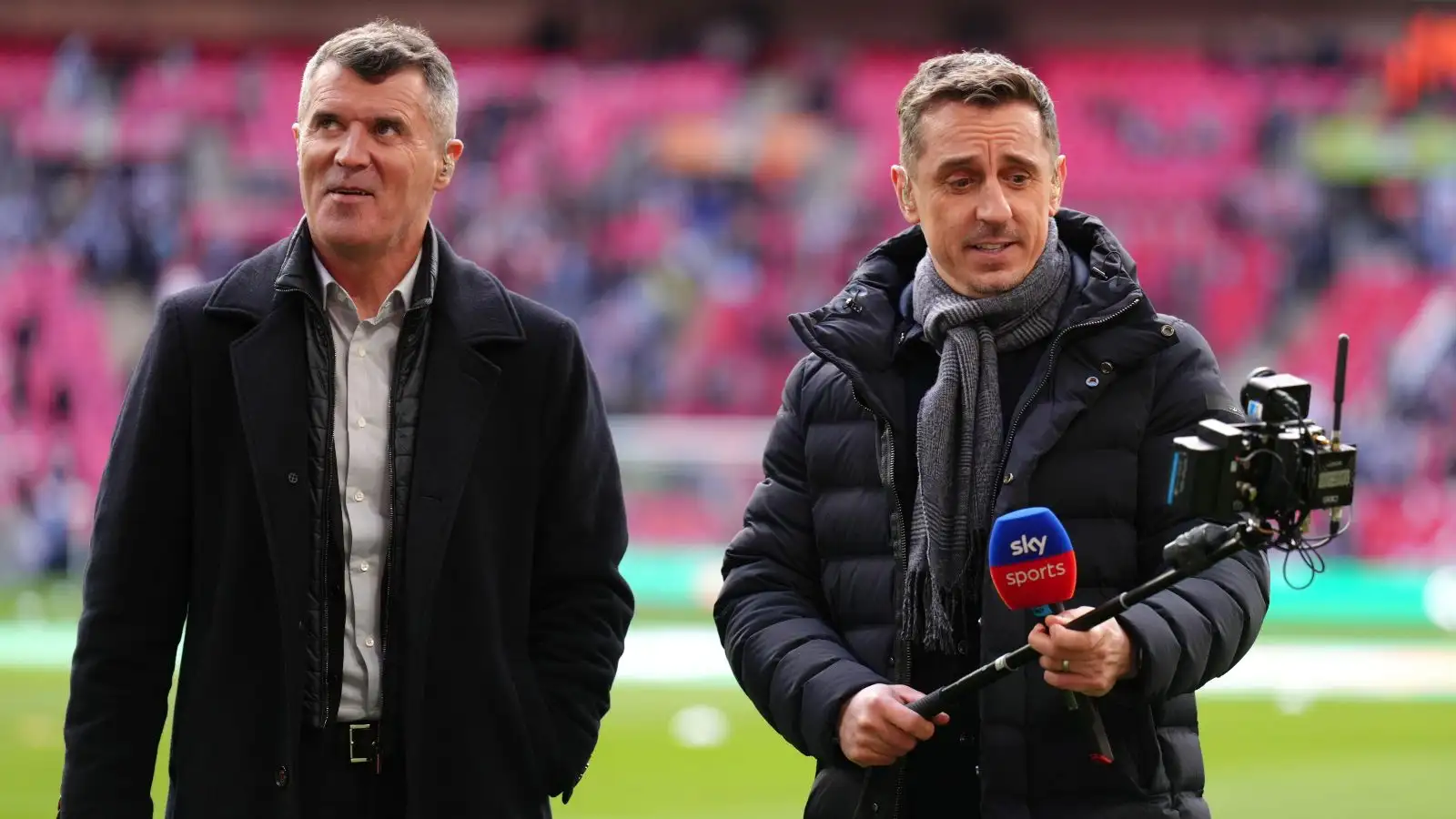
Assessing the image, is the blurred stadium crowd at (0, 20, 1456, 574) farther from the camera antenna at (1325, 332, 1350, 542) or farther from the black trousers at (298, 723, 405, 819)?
the camera antenna at (1325, 332, 1350, 542)

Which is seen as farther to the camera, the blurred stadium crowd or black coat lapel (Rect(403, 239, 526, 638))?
the blurred stadium crowd

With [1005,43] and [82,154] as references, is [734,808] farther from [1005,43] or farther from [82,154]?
[1005,43]

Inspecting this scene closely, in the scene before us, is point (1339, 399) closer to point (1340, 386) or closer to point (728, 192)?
point (1340, 386)

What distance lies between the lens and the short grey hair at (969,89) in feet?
9.59

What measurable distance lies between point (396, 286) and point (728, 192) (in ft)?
54.1

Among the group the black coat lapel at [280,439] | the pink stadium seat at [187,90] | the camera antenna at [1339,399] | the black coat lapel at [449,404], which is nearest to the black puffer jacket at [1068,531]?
the camera antenna at [1339,399]

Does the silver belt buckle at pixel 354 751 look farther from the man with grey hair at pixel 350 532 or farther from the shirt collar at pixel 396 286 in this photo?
the shirt collar at pixel 396 286

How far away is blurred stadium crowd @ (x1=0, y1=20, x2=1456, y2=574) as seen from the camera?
17.4 meters

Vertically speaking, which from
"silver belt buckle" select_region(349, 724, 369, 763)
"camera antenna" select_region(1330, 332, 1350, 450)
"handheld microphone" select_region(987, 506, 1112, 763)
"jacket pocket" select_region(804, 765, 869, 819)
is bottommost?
"jacket pocket" select_region(804, 765, 869, 819)

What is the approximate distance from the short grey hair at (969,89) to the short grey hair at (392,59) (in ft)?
2.43

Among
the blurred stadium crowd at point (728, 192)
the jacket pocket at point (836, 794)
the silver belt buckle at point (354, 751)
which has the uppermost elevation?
the blurred stadium crowd at point (728, 192)

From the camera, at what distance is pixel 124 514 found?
2.82 meters

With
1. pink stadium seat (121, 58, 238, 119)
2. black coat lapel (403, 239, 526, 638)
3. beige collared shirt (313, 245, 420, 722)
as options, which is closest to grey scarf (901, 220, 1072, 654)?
black coat lapel (403, 239, 526, 638)

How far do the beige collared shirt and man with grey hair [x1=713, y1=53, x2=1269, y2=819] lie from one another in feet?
1.98
